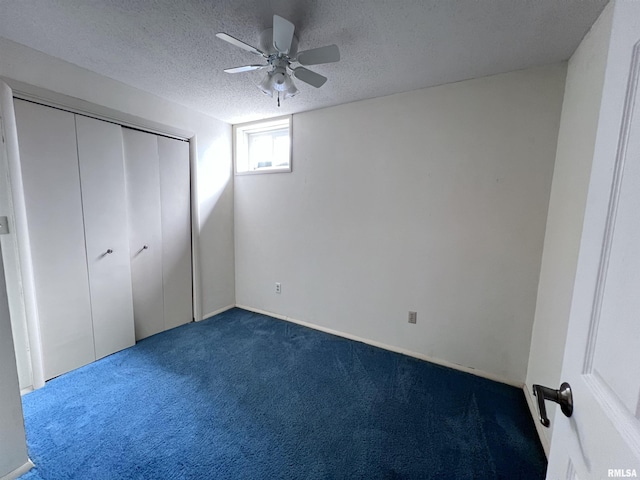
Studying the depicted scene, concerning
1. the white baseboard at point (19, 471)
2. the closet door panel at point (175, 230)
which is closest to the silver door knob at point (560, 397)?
the white baseboard at point (19, 471)

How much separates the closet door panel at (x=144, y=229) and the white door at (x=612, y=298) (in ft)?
10.1

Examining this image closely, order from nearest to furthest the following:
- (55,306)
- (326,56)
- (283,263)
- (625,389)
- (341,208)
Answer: (625,389)
(326,56)
(55,306)
(341,208)
(283,263)

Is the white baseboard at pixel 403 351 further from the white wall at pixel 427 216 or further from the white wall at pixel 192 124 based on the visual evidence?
the white wall at pixel 192 124

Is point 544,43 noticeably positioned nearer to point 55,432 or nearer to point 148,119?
point 148,119

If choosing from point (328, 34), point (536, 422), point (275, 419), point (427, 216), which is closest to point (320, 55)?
point (328, 34)

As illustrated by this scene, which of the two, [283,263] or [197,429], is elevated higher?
[283,263]

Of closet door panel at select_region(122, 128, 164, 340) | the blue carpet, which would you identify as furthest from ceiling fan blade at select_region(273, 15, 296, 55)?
the blue carpet

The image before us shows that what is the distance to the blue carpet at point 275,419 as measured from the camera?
1.42 m

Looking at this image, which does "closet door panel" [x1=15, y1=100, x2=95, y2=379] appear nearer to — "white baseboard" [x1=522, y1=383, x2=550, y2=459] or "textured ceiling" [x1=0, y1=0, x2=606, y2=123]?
"textured ceiling" [x1=0, y1=0, x2=606, y2=123]

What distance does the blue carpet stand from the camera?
1.42 metres

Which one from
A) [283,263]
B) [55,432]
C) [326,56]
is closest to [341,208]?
[283,263]

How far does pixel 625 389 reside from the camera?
0.44m

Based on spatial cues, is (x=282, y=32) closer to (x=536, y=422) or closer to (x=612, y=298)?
(x=612, y=298)

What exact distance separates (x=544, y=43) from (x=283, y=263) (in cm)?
281
